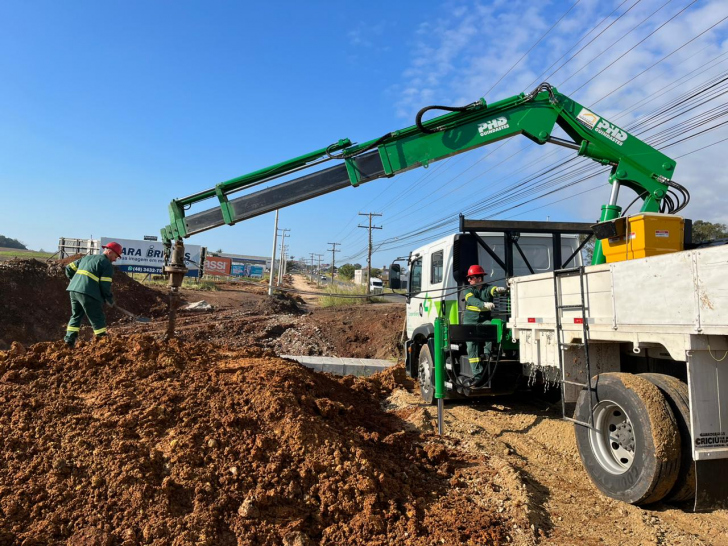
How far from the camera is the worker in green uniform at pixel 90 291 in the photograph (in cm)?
709

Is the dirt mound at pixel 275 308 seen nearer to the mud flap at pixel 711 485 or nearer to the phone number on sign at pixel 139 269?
the phone number on sign at pixel 139 269

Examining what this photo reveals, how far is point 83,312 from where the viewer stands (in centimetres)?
741

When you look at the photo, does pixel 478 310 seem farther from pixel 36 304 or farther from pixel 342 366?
pixel 36 304

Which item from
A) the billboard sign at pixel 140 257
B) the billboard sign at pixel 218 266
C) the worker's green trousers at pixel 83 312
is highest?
the billboard sign at pixel 218 266

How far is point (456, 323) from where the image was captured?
7246mm

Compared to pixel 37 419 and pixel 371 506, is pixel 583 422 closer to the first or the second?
Result: pixel 371 506

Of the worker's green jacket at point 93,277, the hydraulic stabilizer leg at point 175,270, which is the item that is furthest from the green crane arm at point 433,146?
the worker's green jacket at point 93,277

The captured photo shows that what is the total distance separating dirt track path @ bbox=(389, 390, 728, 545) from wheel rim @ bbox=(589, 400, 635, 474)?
29 centimetres

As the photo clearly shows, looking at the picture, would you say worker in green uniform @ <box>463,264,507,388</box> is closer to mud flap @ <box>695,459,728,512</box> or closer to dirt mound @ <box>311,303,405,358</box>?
mud flap @ <box>695,459,728,512</box>

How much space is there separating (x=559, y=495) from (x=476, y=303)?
2865mm

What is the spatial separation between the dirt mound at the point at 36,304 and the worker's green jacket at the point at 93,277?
5769 mm

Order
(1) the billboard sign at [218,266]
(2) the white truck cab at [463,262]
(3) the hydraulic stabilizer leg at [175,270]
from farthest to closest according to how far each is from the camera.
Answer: (1) the billboard sign at [218,266] → (2) the white truck cab at [463,262] → (3) the hydraulic stabilizer leg at [175,270]

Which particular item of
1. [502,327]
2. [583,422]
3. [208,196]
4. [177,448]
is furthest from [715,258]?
[208,196]

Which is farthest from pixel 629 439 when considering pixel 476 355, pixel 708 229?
pixel 708 229
